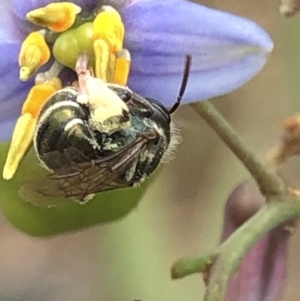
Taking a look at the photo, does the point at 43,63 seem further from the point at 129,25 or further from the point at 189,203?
the point at 189,203

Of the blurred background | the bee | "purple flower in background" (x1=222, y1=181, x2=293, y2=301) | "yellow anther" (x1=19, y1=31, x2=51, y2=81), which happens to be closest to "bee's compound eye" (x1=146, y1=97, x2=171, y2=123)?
the bee

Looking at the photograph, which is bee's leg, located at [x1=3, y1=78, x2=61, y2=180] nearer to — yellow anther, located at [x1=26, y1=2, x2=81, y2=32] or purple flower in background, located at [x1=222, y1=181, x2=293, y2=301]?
yellow anther, located at [x1=26, y1=2, x2=81, y2=32]

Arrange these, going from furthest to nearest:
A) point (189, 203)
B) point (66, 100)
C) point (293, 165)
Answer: point (189, 203) < point (293, 165) < point (66, 100)

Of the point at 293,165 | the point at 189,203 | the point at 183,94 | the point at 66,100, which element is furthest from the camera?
the point at 189,203

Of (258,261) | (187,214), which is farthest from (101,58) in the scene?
(187,214)

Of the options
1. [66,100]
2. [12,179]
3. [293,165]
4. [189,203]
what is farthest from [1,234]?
[66,100]

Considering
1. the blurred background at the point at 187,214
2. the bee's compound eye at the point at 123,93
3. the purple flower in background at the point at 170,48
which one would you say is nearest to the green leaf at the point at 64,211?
the purple flower in background at the point at 170,48

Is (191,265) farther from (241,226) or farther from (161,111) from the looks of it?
(161,111)
